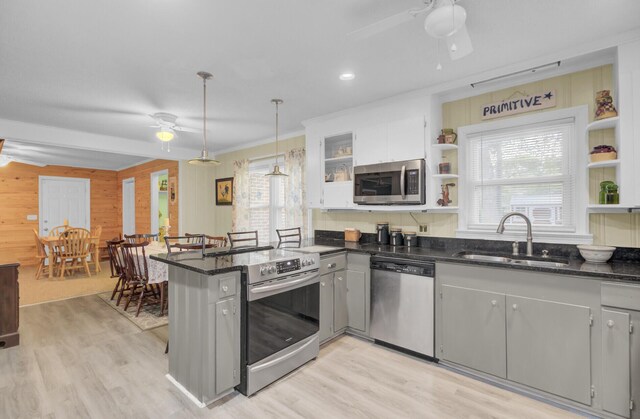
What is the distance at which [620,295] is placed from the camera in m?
1.96

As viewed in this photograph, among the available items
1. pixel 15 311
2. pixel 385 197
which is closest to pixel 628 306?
pixel 385 197

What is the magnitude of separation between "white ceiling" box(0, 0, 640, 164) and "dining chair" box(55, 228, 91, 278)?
3221mm

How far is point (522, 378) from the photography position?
2.29 meters

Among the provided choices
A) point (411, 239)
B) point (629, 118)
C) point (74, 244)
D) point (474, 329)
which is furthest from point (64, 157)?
point (629, 118)

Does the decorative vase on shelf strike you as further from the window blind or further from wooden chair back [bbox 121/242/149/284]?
wooden chair back [bbox 121/242/149/284]

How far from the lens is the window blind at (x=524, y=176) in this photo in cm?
269

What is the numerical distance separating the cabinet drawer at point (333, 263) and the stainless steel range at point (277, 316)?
0.58 feet

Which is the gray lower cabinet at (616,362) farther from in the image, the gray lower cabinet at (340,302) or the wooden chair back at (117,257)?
the wooden chair back at (117,257)

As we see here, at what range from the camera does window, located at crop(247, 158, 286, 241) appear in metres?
5.24

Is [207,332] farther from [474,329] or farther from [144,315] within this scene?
[144,315]

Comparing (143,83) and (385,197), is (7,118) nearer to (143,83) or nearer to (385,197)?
(143,83)

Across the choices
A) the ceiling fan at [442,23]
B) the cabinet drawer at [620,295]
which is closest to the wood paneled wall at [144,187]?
the ceiling fan at [442,23]

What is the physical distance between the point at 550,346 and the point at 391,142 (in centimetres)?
222

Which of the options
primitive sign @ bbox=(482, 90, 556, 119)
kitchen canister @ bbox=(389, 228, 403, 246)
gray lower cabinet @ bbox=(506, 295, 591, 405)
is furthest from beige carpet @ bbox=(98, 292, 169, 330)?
primitive sign @ bbox=(482, 90, 556, 119)
